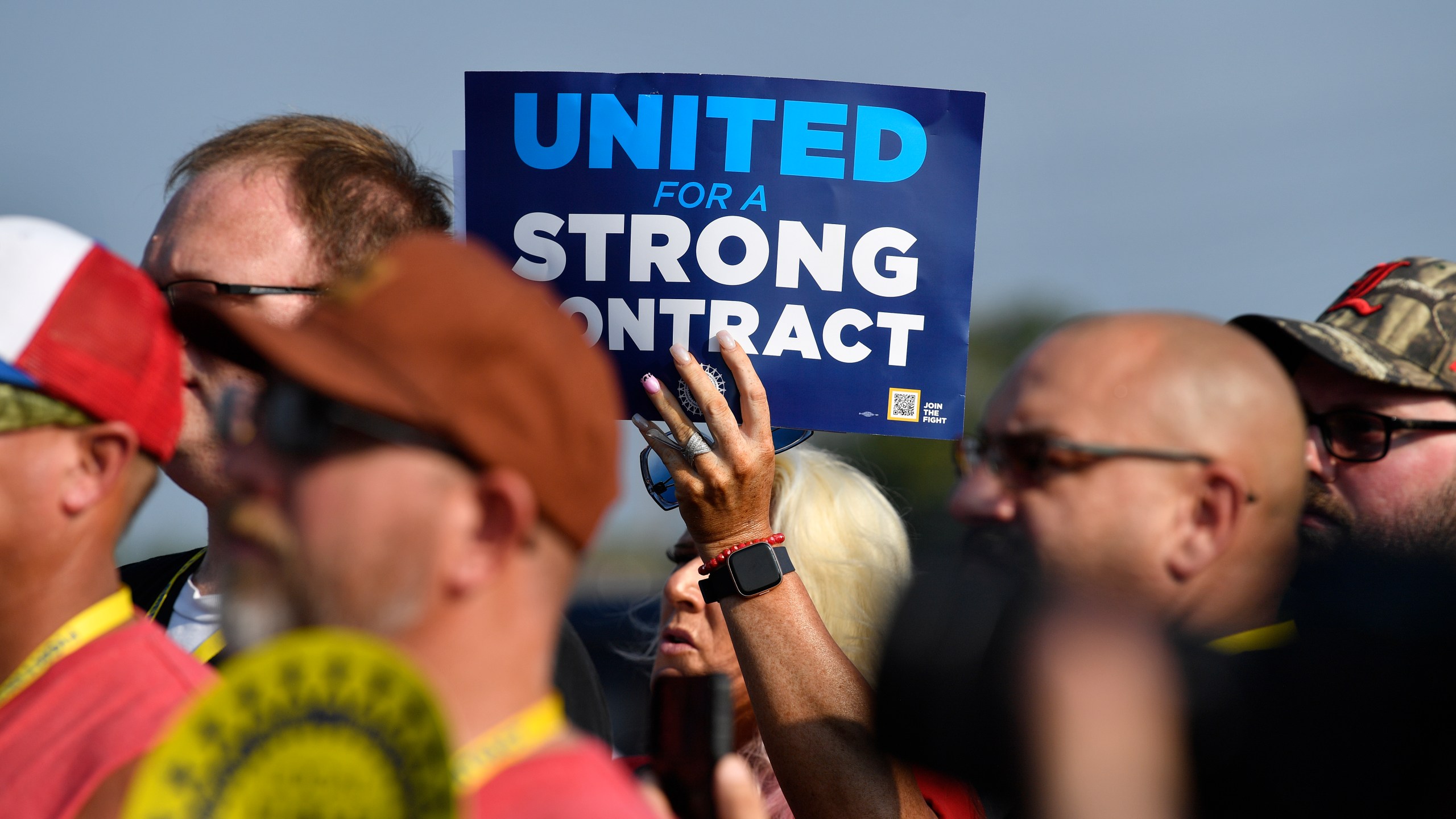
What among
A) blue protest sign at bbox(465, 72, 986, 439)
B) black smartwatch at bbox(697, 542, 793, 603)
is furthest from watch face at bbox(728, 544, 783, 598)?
blue protest sign at bbox(465, 72, 986, 439)

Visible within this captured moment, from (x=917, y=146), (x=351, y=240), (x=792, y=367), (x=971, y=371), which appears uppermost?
(x=917, y=146)

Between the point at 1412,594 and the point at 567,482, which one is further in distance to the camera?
the point at 1412,594

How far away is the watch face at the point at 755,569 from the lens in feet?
8.89

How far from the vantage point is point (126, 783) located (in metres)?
1.50

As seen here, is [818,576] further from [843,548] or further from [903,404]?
[903,404]

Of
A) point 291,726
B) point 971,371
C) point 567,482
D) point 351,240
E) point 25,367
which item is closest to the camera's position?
point 291,726

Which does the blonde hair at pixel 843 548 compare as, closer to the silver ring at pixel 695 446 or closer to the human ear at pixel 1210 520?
the silver ring at pixel 695 446

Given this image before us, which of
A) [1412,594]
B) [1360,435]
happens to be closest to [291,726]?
[1412,594]

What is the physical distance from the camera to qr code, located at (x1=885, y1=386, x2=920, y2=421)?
9.52ft

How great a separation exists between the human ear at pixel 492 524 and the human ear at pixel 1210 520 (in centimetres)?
93

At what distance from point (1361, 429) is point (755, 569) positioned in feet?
4.88

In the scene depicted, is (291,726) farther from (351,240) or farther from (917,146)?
(917,146)

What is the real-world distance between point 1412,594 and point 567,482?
4.19ft

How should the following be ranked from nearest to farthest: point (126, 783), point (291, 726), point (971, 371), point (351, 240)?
point (291, 726)
point (126, 783)
point (351, 240)
point (971, 371)
